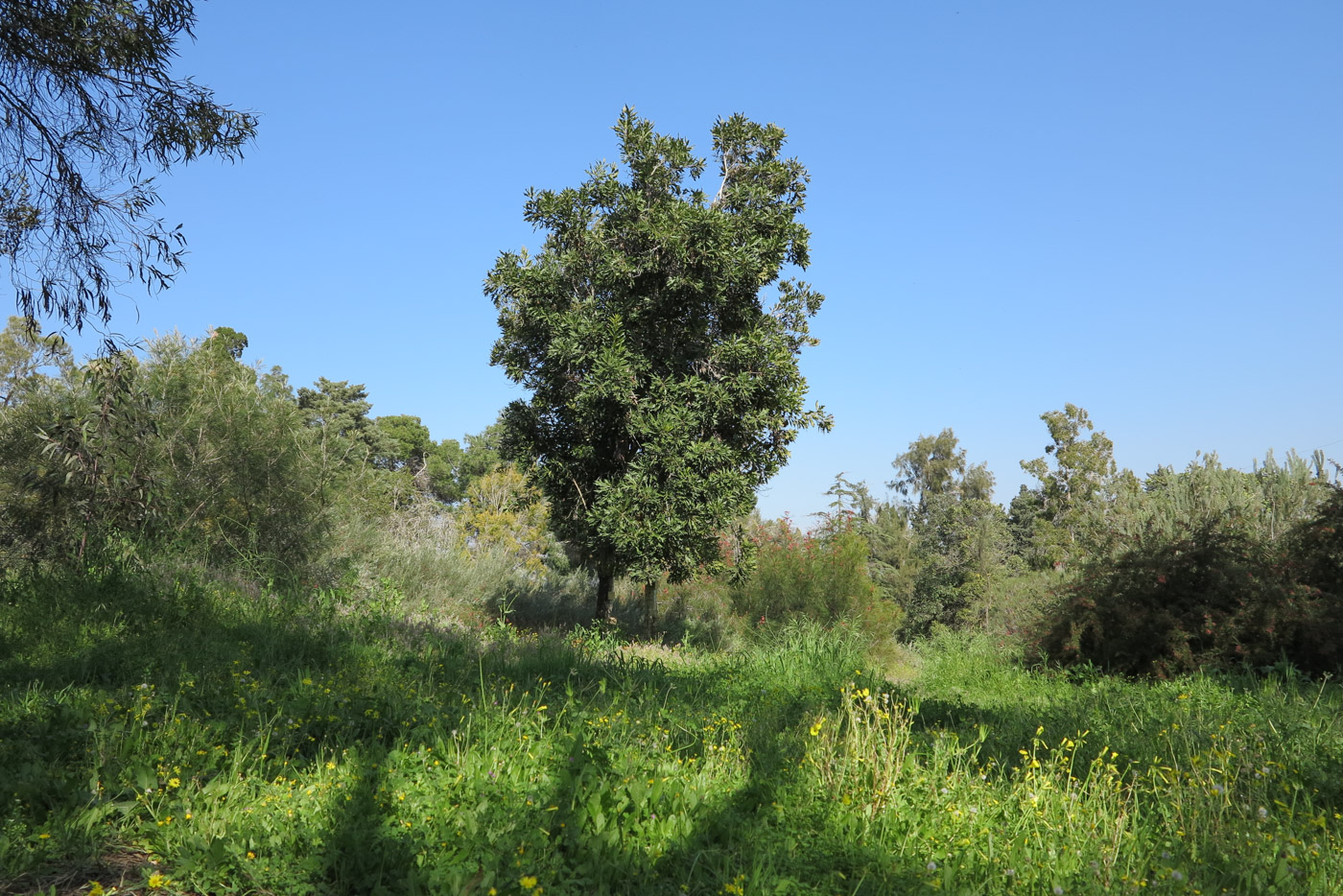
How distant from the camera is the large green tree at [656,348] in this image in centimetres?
1175

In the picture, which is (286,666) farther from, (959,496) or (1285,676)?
(959,496)

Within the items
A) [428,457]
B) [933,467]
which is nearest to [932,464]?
[933,467]

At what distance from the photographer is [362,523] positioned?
14023 mm

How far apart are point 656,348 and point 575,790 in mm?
9646

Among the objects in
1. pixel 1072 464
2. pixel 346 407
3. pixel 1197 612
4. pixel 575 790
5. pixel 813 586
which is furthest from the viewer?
pixel 346 407

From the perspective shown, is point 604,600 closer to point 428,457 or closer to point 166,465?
point 166,465

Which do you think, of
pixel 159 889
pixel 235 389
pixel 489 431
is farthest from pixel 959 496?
pixel 159 889

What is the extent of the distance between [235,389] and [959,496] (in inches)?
1550

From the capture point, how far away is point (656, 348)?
41.8ft

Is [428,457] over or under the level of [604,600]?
over

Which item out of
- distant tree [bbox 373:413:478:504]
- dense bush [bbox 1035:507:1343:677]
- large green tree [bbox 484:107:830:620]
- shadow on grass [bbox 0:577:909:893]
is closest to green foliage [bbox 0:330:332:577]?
Result: shadow on grass [bbox 0:577:909:893]

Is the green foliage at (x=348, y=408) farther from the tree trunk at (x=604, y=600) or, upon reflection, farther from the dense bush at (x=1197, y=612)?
the dense bush at (x=1197, y=612)

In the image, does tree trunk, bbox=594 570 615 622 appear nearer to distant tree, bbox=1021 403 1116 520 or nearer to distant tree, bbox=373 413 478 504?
distant tree, bbox=1021 403 1116 520

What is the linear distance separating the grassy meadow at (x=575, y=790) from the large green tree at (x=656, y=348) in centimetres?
578
